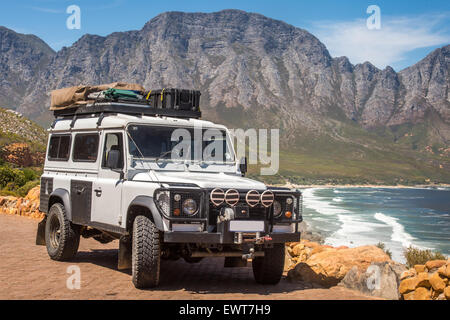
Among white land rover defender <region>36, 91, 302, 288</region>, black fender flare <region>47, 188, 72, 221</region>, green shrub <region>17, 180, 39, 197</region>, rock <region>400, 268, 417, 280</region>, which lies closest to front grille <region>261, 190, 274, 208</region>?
white land rover defender <region>36, 91, 302, 288</region>

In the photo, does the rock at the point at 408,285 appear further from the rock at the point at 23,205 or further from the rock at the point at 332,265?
the rock at the point at 23,205

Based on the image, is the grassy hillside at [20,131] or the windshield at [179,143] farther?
the grassy hillside at [20,131]

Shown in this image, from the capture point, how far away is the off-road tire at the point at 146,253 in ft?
26.0

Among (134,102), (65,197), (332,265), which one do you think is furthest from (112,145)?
(332,265)

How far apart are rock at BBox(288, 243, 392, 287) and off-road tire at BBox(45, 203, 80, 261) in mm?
3909

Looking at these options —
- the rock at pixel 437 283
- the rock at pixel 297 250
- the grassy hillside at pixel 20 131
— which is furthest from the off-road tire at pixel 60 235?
the grassy hillside at pixel 20 131

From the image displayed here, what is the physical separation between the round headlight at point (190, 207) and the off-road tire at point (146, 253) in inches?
20.1

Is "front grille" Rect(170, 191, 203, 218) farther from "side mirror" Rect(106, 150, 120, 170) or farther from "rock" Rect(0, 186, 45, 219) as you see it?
"rock" Rect(0, 186, 45, 219)

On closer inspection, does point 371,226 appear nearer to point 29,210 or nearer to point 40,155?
point 40,155

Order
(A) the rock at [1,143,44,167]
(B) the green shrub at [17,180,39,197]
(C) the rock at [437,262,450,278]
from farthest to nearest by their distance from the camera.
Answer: (A) the rock at [1,143,44,167] < (B) the green shrub at [17,180,39,197] < (C) the rock at [437,262,450,278]

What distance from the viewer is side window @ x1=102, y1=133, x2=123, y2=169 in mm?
9113

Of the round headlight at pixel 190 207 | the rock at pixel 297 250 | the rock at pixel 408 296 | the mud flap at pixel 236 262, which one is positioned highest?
the round headlight at pixel 190 207

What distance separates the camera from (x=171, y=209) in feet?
25.5
